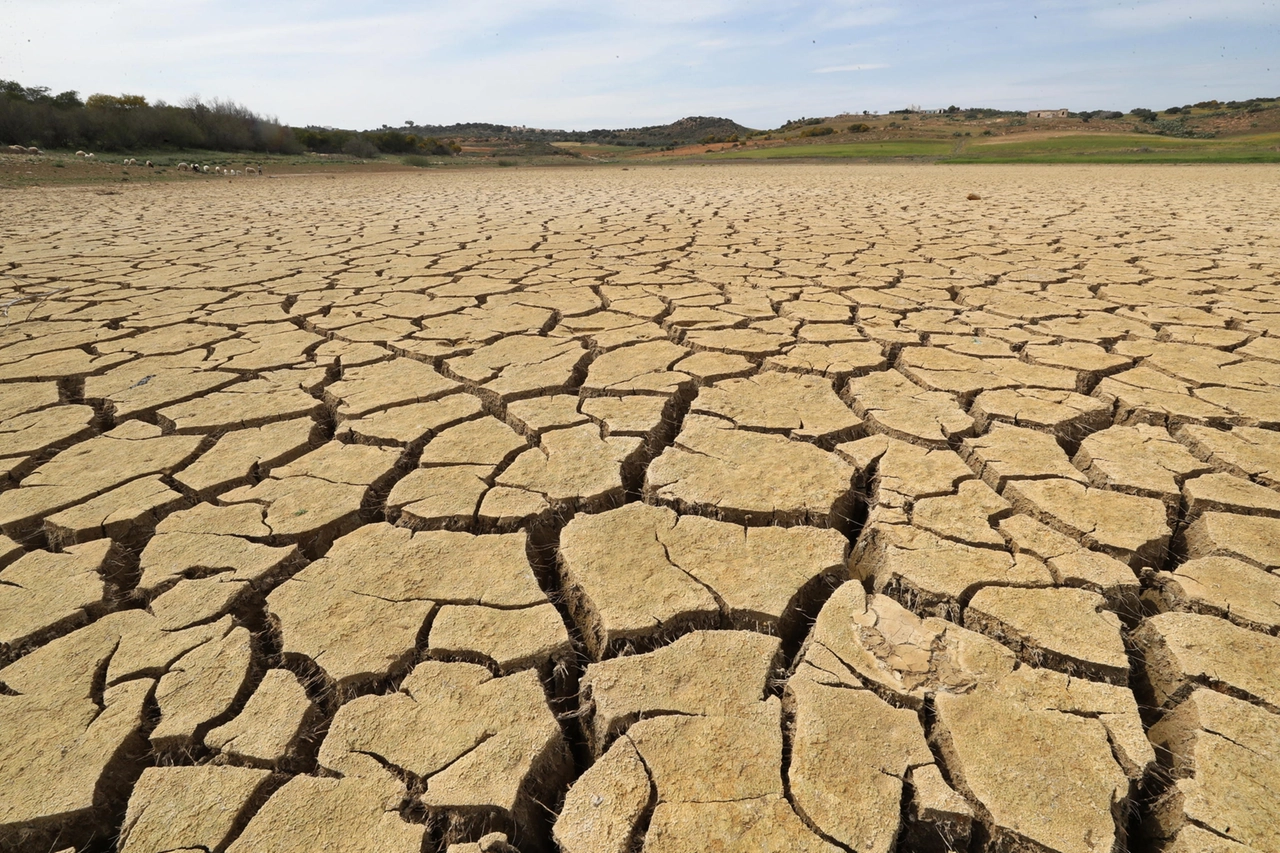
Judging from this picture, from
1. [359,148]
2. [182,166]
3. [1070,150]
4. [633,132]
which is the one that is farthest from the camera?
[633,132]

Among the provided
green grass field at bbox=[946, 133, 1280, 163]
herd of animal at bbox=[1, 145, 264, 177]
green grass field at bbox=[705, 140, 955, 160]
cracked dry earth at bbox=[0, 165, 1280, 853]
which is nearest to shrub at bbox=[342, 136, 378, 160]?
herd of animal at bbox=[1, 145, 264, 177]

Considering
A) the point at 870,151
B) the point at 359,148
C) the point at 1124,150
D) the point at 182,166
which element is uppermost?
the point at 359,148

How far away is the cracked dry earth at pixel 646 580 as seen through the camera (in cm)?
90

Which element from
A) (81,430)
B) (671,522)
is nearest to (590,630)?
(671,522)

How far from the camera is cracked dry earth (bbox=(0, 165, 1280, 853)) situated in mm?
897

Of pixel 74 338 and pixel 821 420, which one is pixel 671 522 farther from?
pixel 74 338

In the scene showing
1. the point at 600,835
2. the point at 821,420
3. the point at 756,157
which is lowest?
the point at 600,835

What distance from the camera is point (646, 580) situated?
1.32 metres

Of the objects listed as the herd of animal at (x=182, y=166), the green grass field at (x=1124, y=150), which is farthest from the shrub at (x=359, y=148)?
the green grass field at (x=1124, y=150)

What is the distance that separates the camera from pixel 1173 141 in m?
19.8

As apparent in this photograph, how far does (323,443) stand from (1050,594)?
195 centimetres

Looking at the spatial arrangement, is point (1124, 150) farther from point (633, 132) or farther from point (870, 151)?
point (633, 132)

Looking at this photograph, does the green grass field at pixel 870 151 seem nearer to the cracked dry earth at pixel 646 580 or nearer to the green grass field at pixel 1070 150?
the green grass field at pixel 1070 150

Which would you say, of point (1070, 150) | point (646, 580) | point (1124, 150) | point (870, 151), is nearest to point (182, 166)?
point (646, 580)
